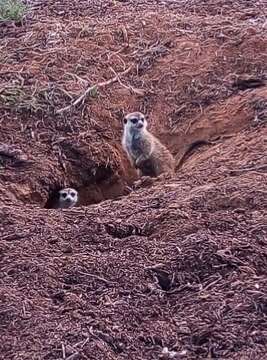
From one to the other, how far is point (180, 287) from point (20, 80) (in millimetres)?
3774

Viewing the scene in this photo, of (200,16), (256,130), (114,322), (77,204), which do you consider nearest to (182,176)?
(256,130)

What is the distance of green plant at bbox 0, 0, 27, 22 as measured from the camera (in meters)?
8.66

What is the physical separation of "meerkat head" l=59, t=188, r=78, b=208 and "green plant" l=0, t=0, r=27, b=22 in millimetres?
2403

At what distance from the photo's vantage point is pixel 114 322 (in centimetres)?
410

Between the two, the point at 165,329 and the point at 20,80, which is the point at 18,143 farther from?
the point at 165,329

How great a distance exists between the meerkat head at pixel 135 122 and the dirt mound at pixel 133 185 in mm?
334

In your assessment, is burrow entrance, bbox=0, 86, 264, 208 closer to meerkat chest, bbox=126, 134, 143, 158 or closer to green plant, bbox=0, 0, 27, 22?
meerkat chest, bbox=126, 134, 143, 158

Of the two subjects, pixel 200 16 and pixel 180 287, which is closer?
pixel 180 287

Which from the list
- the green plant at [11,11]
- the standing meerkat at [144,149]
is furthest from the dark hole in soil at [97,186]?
the green plant at [11,11]

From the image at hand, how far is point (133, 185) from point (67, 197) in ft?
1.77

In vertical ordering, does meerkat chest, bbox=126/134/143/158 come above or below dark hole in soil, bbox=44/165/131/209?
above

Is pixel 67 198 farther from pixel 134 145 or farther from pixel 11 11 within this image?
pixel 11 11

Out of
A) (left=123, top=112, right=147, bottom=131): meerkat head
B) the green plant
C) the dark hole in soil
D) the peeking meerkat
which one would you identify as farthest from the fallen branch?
the green plant

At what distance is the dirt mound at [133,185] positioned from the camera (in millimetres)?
4074
